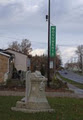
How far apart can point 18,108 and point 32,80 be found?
1.17 m

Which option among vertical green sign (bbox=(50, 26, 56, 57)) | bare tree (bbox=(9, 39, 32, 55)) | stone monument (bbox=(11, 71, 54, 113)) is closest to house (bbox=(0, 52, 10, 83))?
vertical green sign (bbox=(50, 26, 56, 57))

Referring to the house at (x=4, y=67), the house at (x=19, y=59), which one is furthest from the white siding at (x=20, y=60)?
the house at (x=4, y=67)

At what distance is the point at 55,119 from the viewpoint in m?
10.1

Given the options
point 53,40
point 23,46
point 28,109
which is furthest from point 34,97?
point 23,46

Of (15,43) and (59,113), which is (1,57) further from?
(15,43)

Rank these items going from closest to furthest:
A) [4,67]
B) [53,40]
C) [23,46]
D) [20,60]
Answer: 1. [53,40]
2. [4,67]
3. [20,60]
4. [23,46]

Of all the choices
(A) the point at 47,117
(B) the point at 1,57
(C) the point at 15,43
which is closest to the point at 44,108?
(A) the point at 47,117

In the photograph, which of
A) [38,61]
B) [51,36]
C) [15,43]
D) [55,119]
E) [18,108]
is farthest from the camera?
[15,43]

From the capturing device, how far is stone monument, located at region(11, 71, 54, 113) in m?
12.0

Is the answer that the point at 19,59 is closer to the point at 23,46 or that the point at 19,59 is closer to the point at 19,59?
the point at 19,59

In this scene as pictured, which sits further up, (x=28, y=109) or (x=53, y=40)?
(x=53, y=40)

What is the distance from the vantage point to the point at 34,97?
40.1 ft

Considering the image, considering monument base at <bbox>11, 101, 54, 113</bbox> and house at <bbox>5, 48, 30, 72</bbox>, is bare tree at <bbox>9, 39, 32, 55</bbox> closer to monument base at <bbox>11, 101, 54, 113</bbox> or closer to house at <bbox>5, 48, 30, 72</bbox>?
house at <bbox>5, 48, 30, 72</bbox>

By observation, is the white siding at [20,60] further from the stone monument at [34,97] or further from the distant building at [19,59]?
the stone monument at [34,97]
